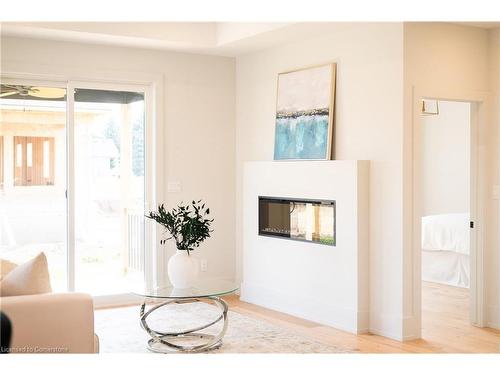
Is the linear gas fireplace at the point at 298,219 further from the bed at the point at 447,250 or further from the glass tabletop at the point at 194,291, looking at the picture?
the bed at the point at 447,250

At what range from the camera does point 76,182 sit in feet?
21.8

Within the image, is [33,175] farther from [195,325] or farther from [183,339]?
[183,339]

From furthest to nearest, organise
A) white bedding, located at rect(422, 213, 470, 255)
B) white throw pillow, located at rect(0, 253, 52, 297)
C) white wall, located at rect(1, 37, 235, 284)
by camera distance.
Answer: white bedding, located at rect(422, 213, 470, 255) → white wall, located at rect(1, 37, 235, 284) → white throw pillow, located at rect(0, 253, 52, 297)

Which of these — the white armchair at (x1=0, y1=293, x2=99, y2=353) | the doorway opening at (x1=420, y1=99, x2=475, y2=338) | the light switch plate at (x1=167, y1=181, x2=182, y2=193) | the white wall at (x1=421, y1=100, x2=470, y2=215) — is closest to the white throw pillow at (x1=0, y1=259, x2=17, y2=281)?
the white armchair at (x1=0, y1=293, x2=99, y2=353)

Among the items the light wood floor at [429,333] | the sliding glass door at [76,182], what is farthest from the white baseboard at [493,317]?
the sliding glass door at [76,182]

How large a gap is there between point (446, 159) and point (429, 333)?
4005 millimetres

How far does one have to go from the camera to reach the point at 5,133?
6.29m

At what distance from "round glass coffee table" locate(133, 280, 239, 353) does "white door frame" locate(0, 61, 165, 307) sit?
5.02 ft

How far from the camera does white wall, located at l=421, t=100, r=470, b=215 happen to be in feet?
29.1

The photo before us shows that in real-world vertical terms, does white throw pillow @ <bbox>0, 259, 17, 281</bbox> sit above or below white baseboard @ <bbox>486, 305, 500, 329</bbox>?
above

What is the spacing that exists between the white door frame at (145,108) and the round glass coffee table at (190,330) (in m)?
1.53

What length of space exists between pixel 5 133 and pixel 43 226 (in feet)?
3.02

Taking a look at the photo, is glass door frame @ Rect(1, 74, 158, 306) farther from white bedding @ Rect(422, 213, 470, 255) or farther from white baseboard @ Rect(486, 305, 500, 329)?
white bedding @ Rect(422, 213, 470, 255)

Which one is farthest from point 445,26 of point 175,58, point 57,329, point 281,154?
point 57,329
